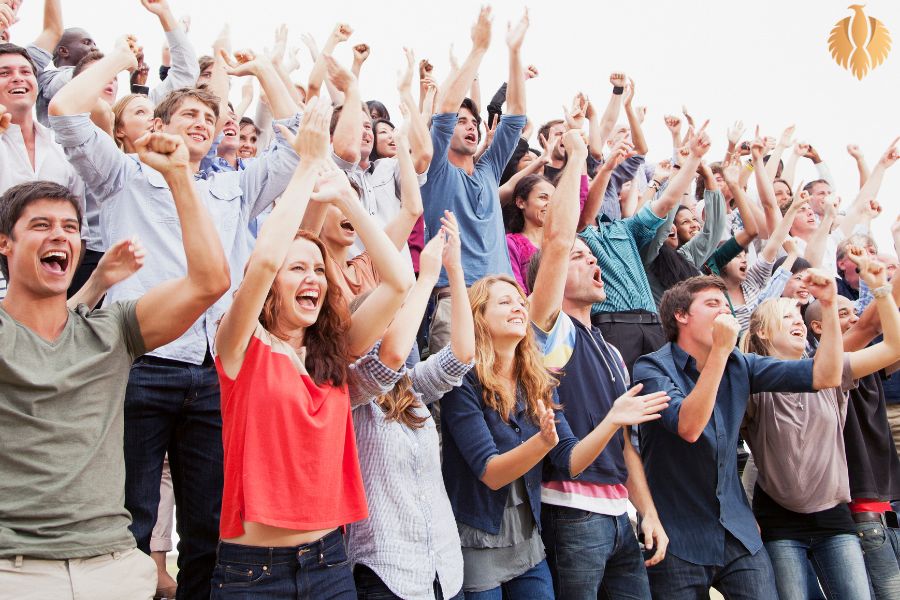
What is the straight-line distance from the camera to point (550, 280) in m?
3.56

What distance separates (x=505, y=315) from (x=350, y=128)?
1.06 meters

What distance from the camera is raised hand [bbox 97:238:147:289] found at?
2617mm

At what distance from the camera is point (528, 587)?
9.98 ft

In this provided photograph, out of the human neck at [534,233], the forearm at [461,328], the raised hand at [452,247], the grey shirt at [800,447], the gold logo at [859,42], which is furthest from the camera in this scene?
the gold logo at [859,42]

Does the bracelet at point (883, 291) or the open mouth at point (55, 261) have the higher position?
the open mouth at point (55, 261)

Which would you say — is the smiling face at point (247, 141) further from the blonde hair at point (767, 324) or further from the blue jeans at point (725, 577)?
the blue jeans at point (725, 577)

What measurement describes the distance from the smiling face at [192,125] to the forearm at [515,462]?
1.47 meters

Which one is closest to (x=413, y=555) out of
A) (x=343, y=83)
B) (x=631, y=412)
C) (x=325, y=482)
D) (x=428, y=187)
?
(x=325, y=482)

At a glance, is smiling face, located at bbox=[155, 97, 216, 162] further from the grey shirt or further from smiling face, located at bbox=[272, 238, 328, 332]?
the grey shirt

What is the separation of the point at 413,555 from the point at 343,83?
193cm

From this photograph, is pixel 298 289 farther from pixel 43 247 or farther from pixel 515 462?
pixel 515 462

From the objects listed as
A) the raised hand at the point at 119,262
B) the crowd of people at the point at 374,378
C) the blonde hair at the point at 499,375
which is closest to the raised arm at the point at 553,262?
the crowd of people at the point at 374,378

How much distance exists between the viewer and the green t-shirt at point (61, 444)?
6.95 ft

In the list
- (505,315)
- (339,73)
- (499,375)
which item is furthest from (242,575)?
(339,73)
